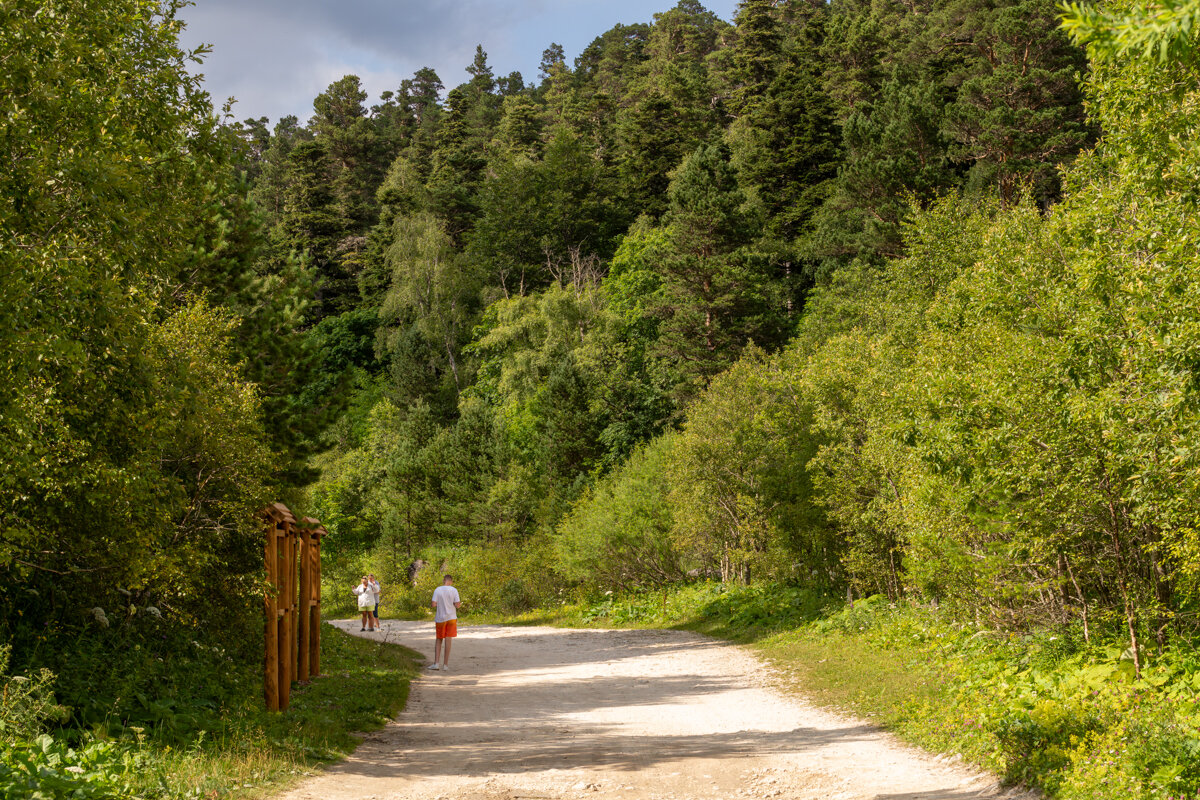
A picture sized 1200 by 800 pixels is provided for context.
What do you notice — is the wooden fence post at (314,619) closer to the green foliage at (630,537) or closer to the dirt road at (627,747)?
the dirt road at (627,747)

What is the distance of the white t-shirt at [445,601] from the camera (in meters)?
16.5

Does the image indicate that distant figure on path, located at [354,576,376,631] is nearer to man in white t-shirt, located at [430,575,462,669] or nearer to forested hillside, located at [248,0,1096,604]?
forested hillside, located at [248,0,1096,604]

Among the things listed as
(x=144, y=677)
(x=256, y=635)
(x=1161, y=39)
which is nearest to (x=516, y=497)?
(x=256, y=635)

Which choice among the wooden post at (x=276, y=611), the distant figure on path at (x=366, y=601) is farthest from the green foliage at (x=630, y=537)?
the wooden post at (x=276, y=611)

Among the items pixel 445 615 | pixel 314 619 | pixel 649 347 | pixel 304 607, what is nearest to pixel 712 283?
pixel 649 347

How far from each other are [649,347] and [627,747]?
36381 millimetres

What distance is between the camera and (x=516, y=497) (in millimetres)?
41500

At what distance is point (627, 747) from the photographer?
9.16 m

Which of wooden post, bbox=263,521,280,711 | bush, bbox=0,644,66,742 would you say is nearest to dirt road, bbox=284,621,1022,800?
wooden post, bbox=263,521,280,711

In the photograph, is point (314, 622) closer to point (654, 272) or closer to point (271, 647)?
point (271, 647)

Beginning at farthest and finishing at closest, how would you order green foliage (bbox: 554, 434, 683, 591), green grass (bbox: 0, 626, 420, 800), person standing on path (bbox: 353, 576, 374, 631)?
green foliage (bbox: 554, 434, 683, 591), person standing on path (bbox: 353, 576, 374, 631), green grass (bbox: 0, 626, 420, 800)

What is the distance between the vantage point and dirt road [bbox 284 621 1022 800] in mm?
7359

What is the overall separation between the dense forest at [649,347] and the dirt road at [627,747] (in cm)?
286

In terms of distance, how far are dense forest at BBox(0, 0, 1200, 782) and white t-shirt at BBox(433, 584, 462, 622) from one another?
3496 mm
